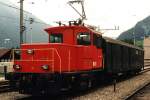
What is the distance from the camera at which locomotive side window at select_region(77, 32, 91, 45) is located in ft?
54.5

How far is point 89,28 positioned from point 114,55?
236 inches

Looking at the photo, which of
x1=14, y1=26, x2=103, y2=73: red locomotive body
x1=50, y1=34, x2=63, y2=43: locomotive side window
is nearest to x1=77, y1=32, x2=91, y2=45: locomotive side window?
x1=14, y1=26, x2=103, y2=73: red locomotive body

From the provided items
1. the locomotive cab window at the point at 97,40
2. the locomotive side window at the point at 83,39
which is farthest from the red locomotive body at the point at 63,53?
the locomotive cab window at the point at 97,40

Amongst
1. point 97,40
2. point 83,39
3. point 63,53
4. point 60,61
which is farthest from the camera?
point 97,40

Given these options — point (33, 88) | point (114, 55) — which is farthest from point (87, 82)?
point (114, 55)

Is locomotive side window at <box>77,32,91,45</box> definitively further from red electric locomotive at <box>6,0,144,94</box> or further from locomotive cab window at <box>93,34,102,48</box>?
locomotive cab window at <box>93,34,102,48</box>

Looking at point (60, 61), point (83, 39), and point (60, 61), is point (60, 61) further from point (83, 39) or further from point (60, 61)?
point (83, 39)

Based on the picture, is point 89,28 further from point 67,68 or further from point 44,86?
point 44,86

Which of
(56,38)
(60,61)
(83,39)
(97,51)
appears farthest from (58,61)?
(97,51)

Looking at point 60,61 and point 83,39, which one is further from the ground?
point 83,39

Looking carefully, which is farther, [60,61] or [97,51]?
[97,51]

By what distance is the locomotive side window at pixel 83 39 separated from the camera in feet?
54.5

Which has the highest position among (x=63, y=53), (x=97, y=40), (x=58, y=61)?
(x=97, y=40)

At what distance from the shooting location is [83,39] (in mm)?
16797
